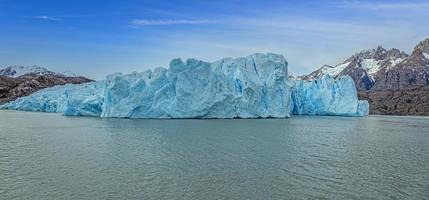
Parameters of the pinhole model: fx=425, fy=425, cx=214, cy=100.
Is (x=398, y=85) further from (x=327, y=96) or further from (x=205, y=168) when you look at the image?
(x=205, y=168)

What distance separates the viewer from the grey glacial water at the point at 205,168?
9594 mm

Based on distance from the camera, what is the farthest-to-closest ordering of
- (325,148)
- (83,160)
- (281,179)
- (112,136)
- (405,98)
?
(405,98), (112,136), (325,148), (83,160), (281,179)

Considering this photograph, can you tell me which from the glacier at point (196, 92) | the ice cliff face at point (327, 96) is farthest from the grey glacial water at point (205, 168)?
the ice cliff face at point (327, 96)

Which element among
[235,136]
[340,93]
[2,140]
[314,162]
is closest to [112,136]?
[2,140]

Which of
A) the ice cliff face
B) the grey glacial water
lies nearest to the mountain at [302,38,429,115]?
the ice cliff face

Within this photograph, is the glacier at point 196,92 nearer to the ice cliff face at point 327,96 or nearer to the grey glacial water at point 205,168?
the ice cliff face at point 327,96

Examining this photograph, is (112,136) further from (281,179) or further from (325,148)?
(281,179)

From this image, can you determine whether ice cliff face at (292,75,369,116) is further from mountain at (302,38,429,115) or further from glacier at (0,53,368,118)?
mountain at (302,38,429,115)

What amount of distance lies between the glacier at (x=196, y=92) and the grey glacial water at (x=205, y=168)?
1275 centimetres

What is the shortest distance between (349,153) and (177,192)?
30.2 ft

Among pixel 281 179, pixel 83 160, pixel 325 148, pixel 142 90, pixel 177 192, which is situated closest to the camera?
pixel 177 192

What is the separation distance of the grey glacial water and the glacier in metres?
12.8

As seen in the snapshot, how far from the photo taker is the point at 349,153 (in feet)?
54.0

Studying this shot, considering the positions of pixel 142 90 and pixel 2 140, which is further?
pixel 142 90
